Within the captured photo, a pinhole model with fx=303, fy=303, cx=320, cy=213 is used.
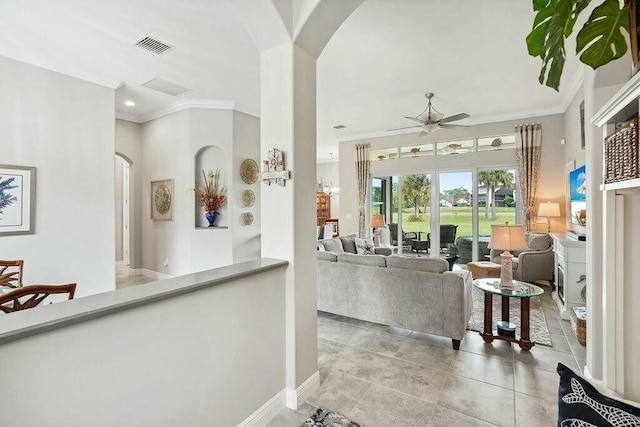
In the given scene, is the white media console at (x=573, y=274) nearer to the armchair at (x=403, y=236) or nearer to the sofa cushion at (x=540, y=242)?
the sofa cushion at (x=540, y=242)

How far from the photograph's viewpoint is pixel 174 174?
552cm

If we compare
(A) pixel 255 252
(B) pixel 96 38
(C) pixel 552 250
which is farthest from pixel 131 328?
(C) pixel 552 250

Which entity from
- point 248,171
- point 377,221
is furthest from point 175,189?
point 377,221

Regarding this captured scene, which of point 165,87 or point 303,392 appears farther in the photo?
point 165,87

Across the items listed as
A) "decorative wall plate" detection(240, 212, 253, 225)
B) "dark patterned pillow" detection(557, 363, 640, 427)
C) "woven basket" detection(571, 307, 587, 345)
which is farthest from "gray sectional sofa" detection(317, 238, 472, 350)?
"decorative wall plate" detection(240, 212, 253, 225)

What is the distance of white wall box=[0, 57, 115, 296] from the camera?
3531 mm

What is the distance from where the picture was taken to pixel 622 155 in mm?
1099

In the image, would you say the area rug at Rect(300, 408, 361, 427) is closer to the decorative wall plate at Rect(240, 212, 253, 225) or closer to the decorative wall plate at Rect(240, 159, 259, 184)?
the decorative wall plate at Rect(240, 212, 253, 225)

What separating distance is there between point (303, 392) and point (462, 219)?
5645mm

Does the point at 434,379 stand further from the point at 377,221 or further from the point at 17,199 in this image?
→ the point at 17,199

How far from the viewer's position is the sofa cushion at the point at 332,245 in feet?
15.3

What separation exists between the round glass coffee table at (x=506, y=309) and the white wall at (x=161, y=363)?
2.07 m

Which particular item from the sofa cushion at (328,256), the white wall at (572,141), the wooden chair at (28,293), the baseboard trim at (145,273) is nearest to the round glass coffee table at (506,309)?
the sofa cushion at (328,256)

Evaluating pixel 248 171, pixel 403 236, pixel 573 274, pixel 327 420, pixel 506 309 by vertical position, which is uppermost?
pixel 248 171
